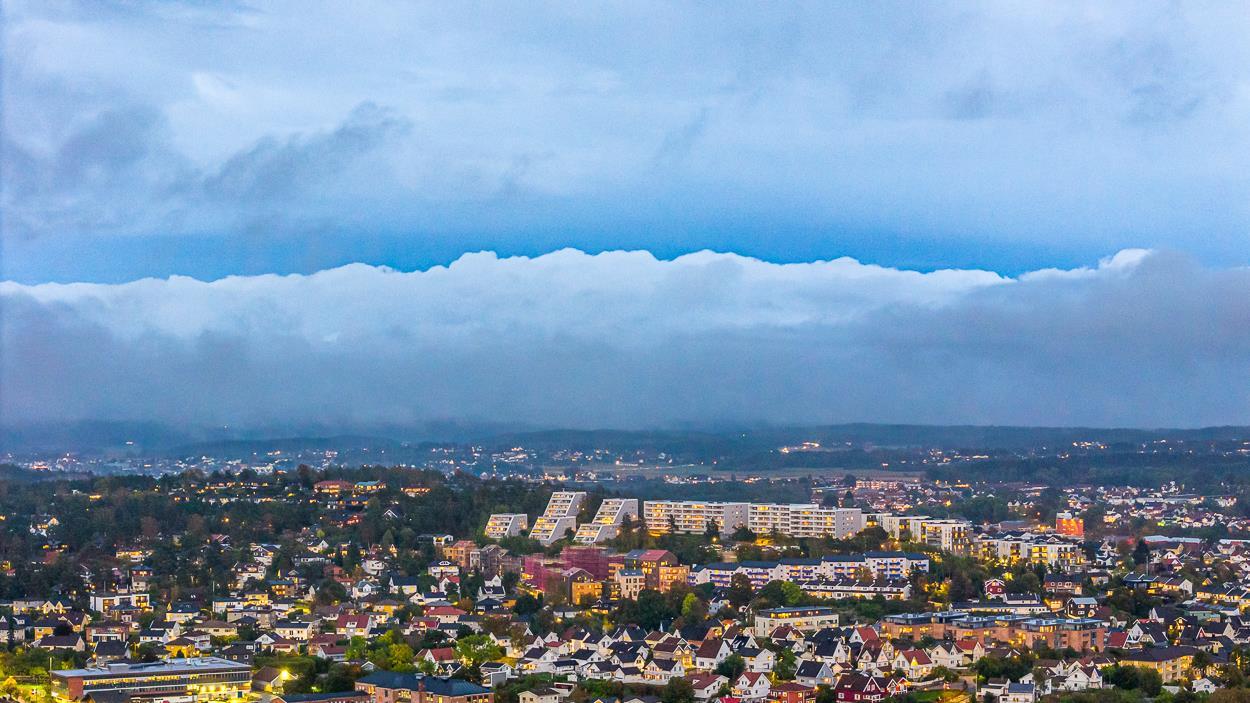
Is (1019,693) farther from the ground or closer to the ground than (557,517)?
closer to the ground

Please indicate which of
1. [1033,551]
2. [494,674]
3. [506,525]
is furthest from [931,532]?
[494,674]

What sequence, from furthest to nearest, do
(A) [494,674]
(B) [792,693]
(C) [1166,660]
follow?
1. (C) [1166,660]
2. (A) [494,674]
3. (B) [792,693]

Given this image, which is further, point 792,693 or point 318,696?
point 792,693

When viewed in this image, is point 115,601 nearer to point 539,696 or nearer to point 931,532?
point 539,696

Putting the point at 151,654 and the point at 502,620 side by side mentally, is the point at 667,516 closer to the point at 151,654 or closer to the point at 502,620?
the point at 502,620

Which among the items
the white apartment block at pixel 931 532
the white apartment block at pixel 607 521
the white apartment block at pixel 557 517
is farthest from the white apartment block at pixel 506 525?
the white apartment block at pixel 931 532

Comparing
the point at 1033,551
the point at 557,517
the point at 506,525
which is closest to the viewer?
the point at 1033,551
